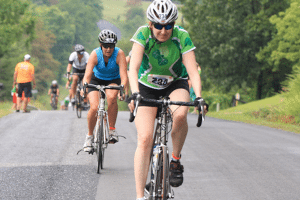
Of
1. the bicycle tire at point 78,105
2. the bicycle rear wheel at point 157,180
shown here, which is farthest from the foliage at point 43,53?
the bicycle rear wheel at point 157,180

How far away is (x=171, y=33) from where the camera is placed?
4.63 metres

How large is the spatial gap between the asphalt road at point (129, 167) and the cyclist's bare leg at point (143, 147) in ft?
4.12

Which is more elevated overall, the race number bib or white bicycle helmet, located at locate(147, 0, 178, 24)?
white bicycle helmet, located at locate(147, 0, 178, 24)

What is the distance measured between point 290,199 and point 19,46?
169ft

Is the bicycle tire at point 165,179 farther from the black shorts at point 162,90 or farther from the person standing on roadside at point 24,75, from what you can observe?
the person standing on roadside at point 24,75

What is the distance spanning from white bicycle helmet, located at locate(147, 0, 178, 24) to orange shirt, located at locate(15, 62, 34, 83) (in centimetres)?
1293

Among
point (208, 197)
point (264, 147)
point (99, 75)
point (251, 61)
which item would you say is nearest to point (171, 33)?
point (208, 197)


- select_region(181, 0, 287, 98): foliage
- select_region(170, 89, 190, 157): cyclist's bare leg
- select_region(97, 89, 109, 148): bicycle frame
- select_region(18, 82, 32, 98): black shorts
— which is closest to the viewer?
select_region(170, 89, 190, 157): cyclist's bare leg

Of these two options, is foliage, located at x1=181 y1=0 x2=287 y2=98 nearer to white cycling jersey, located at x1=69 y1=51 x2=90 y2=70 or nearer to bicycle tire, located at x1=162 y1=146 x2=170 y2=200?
white cycling jersey, located at x1=69 y1=51 x2=90 y2=70

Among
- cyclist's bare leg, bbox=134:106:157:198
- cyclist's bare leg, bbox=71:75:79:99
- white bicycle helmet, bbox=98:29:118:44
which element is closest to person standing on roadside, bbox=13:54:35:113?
cyclist's bare leg, bbox=71:75:79:99

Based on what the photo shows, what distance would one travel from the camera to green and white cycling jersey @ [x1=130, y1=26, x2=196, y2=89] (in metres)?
4.62

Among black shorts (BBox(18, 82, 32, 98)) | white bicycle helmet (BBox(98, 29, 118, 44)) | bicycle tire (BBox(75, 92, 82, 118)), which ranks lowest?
bicycle tire (BBox(75, 92, 82, 118))

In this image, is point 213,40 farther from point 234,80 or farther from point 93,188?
point 93,188

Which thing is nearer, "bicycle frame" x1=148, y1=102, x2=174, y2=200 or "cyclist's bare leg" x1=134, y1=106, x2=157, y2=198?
"bicycle frame" x1=148, y1=102, x2=174, y2=200
